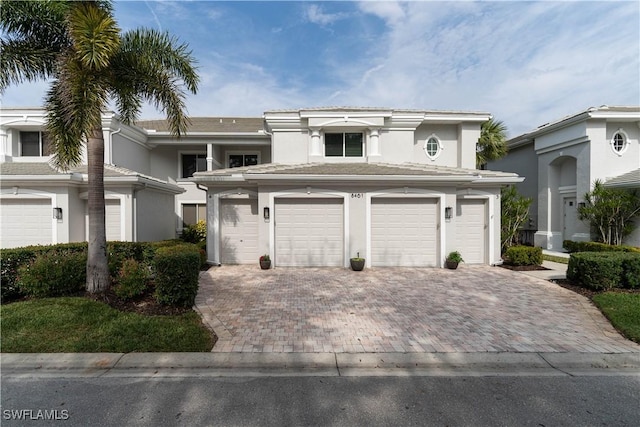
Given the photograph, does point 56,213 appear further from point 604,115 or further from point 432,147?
point 604,115

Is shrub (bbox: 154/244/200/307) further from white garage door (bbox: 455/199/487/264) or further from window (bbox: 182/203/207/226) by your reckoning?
window (bbox: 182/203/207/226)

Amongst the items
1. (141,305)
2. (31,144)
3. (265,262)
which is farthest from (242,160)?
(141,305)

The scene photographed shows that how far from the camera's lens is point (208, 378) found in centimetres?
349

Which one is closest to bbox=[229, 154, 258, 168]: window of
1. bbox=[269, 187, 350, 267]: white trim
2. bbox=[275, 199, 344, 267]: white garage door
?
bbox=[269, 187, 350, 267]: white trim

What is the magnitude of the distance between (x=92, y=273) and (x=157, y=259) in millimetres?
1808

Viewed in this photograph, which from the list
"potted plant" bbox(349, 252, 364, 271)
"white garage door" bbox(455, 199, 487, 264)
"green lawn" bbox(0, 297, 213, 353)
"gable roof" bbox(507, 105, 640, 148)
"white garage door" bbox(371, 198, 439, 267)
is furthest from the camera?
"gable roof" bbox(507, 105, 640, 148)

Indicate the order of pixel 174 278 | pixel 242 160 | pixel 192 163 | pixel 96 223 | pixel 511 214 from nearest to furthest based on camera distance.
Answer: pixel 174 278 → pixel 96 223 → pixel 511 214 → pixel 192 163 → pixel 242 160

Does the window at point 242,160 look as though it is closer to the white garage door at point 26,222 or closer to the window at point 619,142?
the white garage door at point 26,222

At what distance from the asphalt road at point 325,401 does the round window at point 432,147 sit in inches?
448

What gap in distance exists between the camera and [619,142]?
41.3ft

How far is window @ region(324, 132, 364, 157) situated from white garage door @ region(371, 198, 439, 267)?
381 cm

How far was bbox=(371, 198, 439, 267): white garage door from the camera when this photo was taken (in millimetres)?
9711

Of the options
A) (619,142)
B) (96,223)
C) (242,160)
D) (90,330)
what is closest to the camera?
(90,330)

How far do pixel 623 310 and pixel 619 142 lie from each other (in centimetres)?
1199
